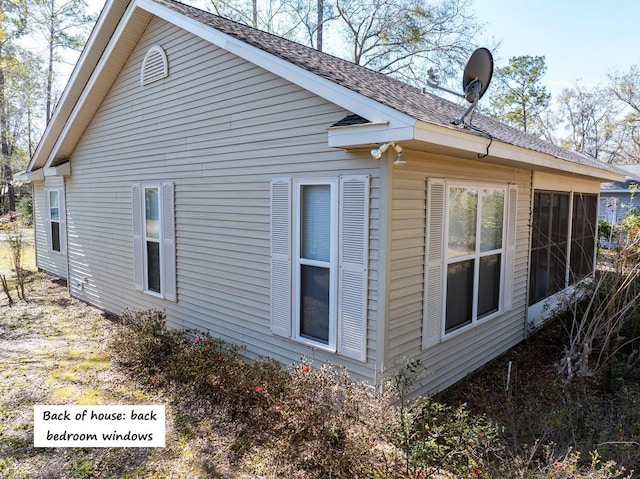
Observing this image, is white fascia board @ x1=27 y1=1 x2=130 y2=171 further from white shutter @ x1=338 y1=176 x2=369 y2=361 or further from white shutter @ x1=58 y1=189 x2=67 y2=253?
white shutter @ x1=338 y1=176 x2=369 y2=361

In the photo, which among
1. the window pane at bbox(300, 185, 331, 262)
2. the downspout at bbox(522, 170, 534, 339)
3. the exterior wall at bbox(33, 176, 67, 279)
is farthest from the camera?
the exterior wall at bbox(33, 176, 67, 279)

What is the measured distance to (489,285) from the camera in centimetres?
568

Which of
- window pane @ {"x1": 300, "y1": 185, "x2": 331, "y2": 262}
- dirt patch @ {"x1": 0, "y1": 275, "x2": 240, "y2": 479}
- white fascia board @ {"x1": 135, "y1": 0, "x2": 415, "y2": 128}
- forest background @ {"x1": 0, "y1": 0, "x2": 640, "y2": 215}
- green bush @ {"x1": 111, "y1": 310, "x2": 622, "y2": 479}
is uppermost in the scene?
forest background @ {"x1": 0, "y1": 0, "x2": 640, "y2": 215}

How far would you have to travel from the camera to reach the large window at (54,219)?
10.6m

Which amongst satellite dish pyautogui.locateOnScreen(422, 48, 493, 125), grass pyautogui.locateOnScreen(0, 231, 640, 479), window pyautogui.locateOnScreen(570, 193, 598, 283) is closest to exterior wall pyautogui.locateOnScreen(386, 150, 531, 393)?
grass pyautogui.locateOnScreen(0, 231, 640, 479)

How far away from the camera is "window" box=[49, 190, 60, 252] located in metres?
10.6

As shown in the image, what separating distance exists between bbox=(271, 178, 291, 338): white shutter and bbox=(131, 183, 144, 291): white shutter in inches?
125

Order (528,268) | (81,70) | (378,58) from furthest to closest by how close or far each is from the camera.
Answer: (378,58) → (81,70) → (528,268)

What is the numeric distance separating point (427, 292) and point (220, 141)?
321 centimetres

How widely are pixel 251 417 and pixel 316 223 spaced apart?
2.05 m

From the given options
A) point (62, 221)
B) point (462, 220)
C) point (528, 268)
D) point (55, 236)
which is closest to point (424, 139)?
point (462, 220)

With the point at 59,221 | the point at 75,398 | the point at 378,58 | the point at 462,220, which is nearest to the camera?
the point at 75,398

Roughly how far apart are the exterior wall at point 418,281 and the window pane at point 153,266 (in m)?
4.26

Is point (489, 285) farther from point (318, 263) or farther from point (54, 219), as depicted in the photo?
point (54, 219)
